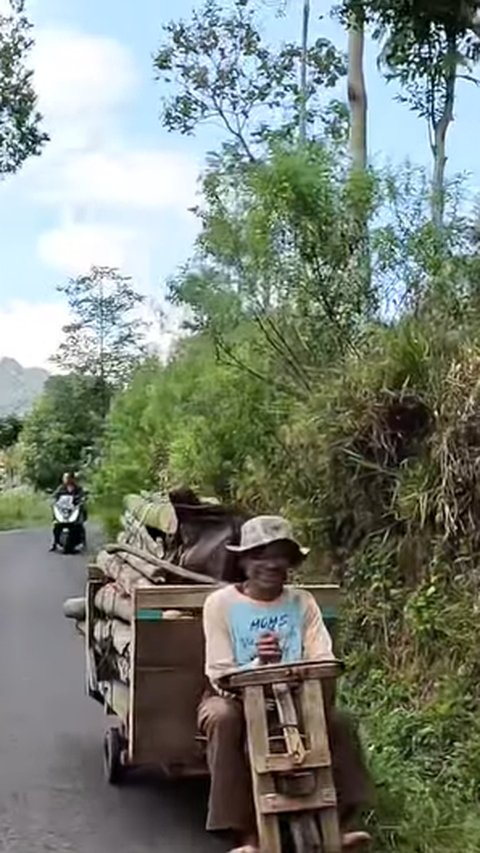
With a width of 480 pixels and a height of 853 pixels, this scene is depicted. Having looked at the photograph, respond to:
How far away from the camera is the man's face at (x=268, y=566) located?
6.26 meters

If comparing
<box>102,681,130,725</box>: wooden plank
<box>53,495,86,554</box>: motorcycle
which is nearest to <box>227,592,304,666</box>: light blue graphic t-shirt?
<box>102,681,130,725</box>: wooden plank

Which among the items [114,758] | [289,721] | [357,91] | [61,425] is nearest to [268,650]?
[289,721]

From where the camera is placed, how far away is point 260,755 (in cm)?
565

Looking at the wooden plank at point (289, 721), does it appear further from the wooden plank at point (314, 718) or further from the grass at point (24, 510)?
the grass at point (24, 510)

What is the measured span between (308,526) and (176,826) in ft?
12.7

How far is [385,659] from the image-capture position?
9.37 metres

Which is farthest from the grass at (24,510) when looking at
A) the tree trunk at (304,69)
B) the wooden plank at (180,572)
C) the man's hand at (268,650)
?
the man's hand at (268,650)

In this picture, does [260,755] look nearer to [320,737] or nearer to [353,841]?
[320,737]

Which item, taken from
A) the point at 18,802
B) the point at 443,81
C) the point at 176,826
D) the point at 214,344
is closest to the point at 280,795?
the point at 176,826

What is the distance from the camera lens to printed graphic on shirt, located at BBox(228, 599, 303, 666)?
6.19 m

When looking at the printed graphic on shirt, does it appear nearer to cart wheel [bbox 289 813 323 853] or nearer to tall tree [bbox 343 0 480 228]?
cart wheel [bbox 289 813 323 853]

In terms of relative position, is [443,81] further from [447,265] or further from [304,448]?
[304,448]

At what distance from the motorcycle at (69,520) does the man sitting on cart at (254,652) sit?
824 inches

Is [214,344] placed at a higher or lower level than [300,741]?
higher
